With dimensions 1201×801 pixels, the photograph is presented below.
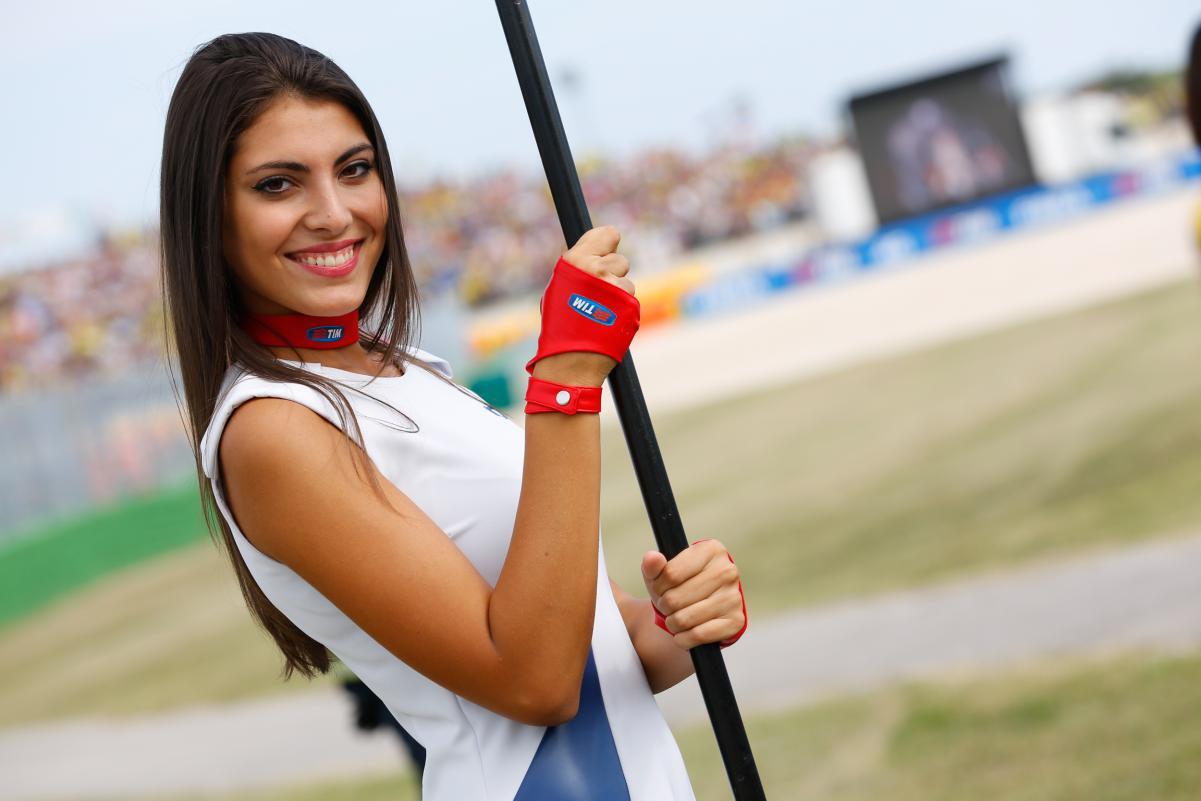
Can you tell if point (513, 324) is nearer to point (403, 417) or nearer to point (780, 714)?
point (780, 714)

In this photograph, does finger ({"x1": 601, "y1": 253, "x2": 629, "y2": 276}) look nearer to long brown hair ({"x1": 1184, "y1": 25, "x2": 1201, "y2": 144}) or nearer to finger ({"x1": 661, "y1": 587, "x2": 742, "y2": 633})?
finger ({"x1": 661, "y1": 587, "x2": 742, "y2": 633})

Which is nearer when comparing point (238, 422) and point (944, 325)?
point (238, 422)

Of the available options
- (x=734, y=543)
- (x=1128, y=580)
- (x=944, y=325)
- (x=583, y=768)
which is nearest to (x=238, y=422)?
(x=583, y=768)

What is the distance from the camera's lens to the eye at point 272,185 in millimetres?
1318

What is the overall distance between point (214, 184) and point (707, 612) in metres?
0.65

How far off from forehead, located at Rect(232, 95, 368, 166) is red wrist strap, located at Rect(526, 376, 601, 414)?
1.08 ft

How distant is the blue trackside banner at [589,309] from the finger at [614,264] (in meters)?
0.04

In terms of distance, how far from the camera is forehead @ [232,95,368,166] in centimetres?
130

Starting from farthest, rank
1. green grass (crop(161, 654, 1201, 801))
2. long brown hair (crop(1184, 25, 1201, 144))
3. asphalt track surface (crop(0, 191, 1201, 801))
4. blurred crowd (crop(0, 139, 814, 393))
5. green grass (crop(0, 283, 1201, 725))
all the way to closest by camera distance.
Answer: blurred crowd (crop(0, 139, 814, 393)) < green grass (crop(0, 283, 1201, 725)) < asphalt track surface (crop(0, 191, 1201, 801)) < green grass (crop(161, 654, 1201, 801)) < long brown hair (crop(1184, 25, 1201, 144))

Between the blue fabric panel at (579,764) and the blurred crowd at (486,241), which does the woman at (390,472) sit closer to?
the blue fabric panel at (579,764)

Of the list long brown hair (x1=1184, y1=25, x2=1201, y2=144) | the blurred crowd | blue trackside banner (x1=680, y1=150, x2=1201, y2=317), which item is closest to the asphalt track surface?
long brown hair (x1=1184, y1=25, x2=1201, y2=144)

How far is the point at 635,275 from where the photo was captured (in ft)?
115

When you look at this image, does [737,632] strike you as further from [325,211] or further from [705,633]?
[325,211]

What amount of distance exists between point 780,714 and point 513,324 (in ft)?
83.4
